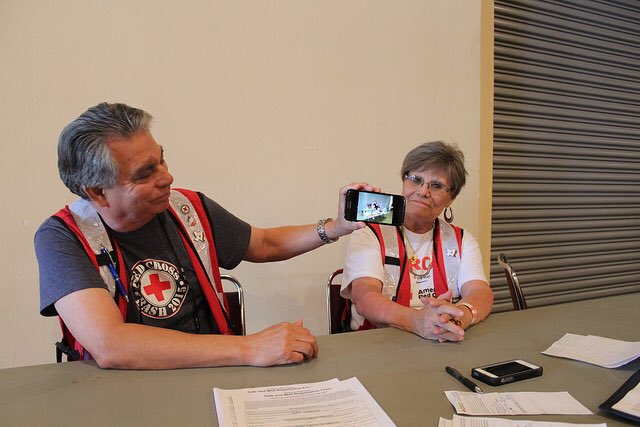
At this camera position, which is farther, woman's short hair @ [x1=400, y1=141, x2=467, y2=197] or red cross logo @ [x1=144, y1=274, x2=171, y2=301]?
woman's short hair @ [x1=400, y1=141, x2=467, y2=197]

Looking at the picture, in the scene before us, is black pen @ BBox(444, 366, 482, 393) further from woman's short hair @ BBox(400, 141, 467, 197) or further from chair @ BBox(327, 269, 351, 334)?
woman's short hair @ BBox(400, 141, 467, 197)

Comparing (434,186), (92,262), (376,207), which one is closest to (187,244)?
(92,262)

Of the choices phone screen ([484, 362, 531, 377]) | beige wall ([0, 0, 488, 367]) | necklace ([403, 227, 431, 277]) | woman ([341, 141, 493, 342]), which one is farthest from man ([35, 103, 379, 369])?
beige wall ([0, 0, 488, 367])

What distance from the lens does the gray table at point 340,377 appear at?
1056 mm

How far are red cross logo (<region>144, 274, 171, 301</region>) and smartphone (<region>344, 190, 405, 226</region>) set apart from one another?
0.72m

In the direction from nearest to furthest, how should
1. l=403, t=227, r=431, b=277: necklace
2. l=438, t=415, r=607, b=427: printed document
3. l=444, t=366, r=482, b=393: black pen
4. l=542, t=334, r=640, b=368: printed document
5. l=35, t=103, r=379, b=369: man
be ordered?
l=438, t=415, r=607, b=427: printed document, l=444, t=366, r=482, b=393: black pen, l=35, t=103, r=379, b=369: man, l=542, t=334, r=640, b=368: printed document, l=403, t=227, r=431, b=277: necklace

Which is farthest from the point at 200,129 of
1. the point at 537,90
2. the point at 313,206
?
the point at 537,90

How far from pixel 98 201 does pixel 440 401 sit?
1.17 m

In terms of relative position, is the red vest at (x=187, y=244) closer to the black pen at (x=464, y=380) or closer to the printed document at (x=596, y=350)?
the black pen at (x=464, y=380)

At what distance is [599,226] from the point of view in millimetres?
4094

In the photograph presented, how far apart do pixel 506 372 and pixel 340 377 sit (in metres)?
0.45

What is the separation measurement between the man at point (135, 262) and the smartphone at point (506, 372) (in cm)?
47

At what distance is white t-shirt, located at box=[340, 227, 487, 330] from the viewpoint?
1.97 metres

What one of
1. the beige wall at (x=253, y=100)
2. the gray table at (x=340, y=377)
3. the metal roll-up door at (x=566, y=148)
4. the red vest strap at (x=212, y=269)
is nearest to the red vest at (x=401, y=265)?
the gray table at (x=340, y=377)
